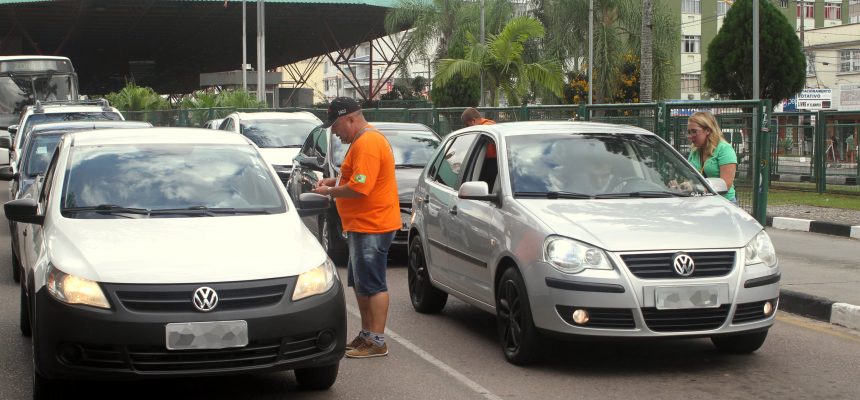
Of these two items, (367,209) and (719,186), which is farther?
(719,186)

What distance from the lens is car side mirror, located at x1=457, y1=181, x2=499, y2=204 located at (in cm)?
764

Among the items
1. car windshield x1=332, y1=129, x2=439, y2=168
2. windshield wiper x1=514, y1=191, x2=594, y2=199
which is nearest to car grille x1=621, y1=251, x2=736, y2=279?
windshield wiper x1=514, y1=191, x2=594, y2=199

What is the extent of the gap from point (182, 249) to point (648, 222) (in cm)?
292

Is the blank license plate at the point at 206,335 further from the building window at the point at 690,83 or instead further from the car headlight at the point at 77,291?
the building window at the point at 690,83

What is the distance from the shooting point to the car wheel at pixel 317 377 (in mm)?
6391

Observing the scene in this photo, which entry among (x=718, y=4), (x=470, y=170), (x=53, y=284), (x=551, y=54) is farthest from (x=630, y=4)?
(x=53, y=284)

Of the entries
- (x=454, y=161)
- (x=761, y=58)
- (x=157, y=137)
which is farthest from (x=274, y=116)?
(x=761, y=58)

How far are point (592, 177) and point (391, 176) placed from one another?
1478 millimetres

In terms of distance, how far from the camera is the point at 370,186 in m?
7.23

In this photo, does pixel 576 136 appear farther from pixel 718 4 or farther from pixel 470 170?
pixel 718 4

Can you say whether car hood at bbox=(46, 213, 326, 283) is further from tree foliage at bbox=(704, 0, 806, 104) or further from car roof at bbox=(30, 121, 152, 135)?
tree foliage at bbox=(704, 0, 806, 104)

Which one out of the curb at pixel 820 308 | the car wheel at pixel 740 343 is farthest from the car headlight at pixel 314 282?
the curb at pixel 820 308

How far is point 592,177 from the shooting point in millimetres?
7883

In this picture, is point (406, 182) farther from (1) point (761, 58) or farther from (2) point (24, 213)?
(1) point (761, 58)
